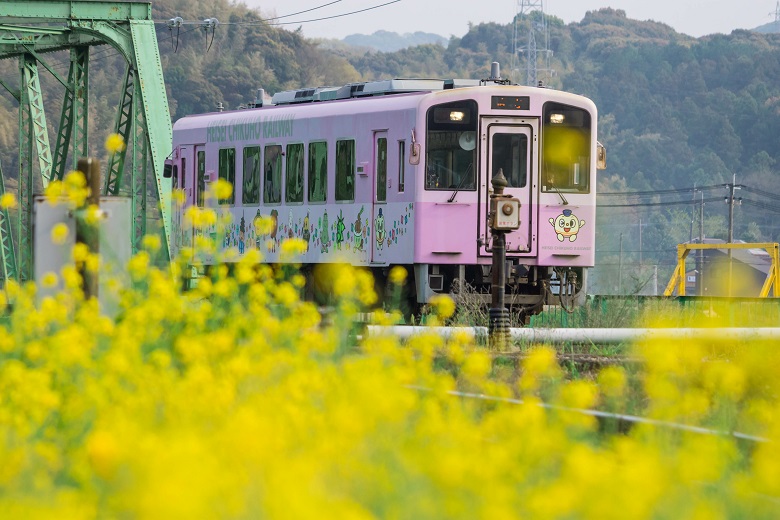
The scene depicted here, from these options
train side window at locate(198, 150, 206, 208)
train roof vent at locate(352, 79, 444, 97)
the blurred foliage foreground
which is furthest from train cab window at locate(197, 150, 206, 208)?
the blurred foliage foreground

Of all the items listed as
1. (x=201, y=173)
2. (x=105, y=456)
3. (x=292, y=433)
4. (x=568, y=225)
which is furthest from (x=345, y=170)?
(x=105, y=456)

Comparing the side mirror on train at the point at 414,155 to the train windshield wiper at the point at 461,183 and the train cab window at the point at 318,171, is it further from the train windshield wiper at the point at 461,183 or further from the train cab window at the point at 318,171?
the train cab window at the point at 318,171

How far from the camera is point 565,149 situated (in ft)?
58.1

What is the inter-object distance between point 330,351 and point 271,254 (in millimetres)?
12188

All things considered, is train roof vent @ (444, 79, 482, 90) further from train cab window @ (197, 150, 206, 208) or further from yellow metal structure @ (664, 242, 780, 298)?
yellow metal structure @ (664, 242, 780, 298)

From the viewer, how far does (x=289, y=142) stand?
19.0 m

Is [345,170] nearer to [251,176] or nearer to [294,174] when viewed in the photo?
[294,174]

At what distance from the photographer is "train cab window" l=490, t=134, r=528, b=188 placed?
56.9ft

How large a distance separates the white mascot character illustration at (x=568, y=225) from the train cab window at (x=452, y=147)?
1.20m

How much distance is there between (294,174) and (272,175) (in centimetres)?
53

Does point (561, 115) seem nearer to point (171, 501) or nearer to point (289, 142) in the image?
point (289, 142)

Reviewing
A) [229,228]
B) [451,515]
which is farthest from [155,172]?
[451,515]

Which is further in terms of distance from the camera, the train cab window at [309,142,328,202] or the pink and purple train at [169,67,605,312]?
the train cab window at [309,142,328,202]

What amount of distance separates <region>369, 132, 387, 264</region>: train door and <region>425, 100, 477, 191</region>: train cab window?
637 mm
